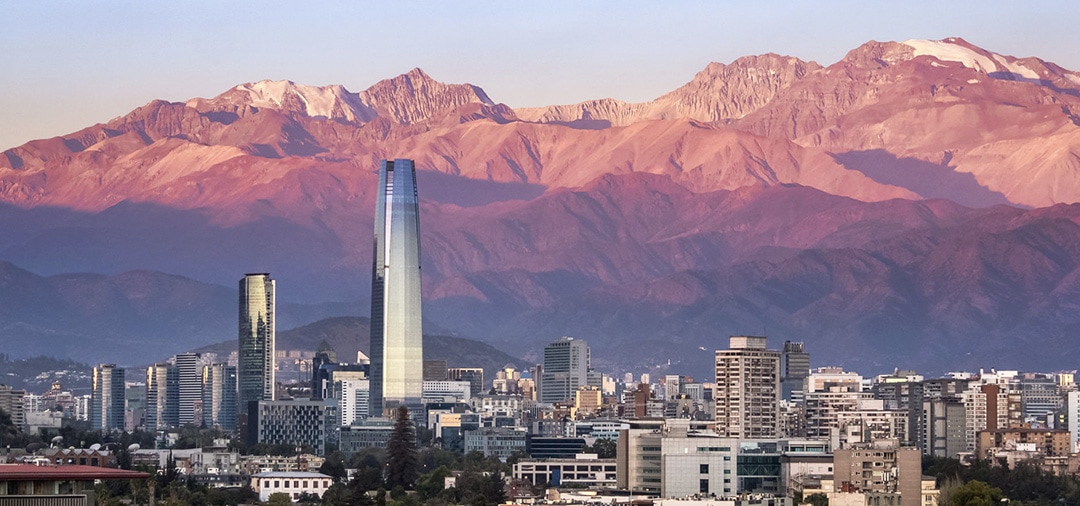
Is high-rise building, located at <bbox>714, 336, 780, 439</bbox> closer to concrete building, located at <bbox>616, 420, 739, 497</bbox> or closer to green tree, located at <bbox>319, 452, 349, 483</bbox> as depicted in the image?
green tree, located at <bbox>319, 452, 349, 483</bbox>

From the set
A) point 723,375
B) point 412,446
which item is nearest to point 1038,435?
point 723,375

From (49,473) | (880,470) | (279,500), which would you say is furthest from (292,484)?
(49,473)

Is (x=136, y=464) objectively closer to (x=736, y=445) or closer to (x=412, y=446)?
(x=412, y=446)

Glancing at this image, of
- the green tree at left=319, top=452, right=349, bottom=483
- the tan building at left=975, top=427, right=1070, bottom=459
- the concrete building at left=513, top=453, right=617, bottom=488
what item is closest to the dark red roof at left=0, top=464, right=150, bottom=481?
the concrete building at left=513, top=453, right=617, bottom=488

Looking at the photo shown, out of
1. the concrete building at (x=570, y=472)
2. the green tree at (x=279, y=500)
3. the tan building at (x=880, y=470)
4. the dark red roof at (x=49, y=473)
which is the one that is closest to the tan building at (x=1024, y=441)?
the concrete building at (x=570, y=472)

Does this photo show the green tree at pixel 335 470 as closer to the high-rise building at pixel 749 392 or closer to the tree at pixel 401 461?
the tree at pixel 401 461

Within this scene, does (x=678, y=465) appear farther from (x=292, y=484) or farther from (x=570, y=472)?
(x=292, y=484)
